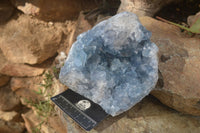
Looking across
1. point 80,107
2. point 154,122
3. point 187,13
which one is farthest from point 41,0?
point 154,122

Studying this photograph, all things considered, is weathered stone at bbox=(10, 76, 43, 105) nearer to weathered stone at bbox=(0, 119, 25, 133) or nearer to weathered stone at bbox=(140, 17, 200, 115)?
weathered stone at bbox=(0, 119, 25, 133)

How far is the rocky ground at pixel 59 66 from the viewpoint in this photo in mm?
1188

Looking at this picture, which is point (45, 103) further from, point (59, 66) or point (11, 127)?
point (11, 127)

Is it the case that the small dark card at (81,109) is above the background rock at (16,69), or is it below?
above

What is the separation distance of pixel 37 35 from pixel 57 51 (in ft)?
1.24

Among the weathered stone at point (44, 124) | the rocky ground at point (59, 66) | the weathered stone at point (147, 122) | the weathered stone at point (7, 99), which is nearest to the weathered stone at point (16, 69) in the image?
the rocky ground at point (59, 66)

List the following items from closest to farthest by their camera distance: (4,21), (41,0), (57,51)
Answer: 1. (41,0)
2. (4,21)
3. (57,51)

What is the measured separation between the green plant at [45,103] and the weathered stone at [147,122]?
4.04 feet

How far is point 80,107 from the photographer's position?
1.24 metres

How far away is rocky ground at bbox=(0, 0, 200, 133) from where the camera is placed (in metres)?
1.19

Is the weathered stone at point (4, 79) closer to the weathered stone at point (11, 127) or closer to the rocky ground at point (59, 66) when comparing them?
the rocky ground at point (59, 66)

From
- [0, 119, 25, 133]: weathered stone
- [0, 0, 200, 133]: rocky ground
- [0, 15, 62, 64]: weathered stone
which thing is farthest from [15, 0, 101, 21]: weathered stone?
[0, 119, 25, 133]: weathered stone

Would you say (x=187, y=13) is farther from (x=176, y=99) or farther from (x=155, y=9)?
(x=176, y=99)

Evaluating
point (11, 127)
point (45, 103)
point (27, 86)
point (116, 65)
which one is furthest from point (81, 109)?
point (11, 127)
